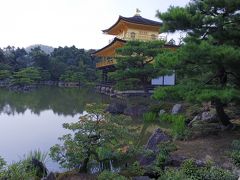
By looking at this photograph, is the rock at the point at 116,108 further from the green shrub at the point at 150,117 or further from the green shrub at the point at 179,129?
the green shrub at the point at 179,129

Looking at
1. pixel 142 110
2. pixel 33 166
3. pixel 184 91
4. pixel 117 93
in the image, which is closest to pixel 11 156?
pixel 33 166

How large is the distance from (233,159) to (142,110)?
367 inches

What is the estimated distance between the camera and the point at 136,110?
14781 millimetres

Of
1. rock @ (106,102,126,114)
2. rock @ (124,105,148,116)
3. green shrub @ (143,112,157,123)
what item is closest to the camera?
green shrub @ (143,112,157,123)

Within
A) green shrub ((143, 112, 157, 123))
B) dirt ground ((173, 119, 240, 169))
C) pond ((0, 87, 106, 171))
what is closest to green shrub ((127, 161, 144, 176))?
dirt ground ((173, 119, 240, 169))

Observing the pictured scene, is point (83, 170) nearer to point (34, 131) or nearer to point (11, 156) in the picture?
point (11, 156)

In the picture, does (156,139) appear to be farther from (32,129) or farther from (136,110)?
(136,110)

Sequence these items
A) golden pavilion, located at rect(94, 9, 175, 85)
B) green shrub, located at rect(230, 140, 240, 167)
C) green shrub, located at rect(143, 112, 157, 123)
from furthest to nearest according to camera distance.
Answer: golden pavilion, located at rect(94, 9, 175, 85)
green shrub, located at rect(143, 112, 157, 123)
green shrub, located at rect(230, 140, 240, 167)

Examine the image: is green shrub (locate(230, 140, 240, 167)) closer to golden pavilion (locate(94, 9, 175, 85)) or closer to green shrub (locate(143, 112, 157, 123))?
green shrub (locate(143, 112, 157, 123))

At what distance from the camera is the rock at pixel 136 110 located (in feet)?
47.7

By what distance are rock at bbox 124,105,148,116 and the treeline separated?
783 inches

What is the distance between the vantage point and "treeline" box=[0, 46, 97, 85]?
115 feet

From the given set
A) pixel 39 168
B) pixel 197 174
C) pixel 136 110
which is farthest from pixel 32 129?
pixel 197 174

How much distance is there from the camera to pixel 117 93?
22547mm
